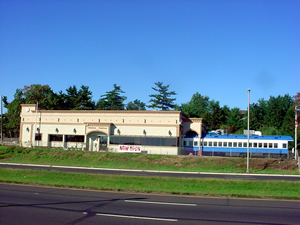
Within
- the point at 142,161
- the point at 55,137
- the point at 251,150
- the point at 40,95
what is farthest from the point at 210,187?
the point at 40,95

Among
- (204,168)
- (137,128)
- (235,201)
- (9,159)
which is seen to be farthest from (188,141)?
(235,201)

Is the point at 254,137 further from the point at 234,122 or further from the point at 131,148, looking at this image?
the point at 234,122

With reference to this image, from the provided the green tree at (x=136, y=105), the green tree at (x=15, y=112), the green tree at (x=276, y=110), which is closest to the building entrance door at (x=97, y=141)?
the green tree at (x=15, y=112)

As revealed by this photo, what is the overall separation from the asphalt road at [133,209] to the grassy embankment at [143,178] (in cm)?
221

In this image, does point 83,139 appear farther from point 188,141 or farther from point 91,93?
point 91,93

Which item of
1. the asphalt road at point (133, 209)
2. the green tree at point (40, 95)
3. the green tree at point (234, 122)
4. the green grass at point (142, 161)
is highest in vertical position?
the green tree at point (40, 95)

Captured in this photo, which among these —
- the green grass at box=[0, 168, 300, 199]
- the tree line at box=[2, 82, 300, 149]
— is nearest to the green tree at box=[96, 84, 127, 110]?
the tree line at box=[2, 82, 300, 149]

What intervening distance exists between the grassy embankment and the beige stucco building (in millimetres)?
6653

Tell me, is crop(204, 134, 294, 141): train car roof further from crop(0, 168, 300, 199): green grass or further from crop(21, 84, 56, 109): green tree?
crop(21, 84, 56, 109): green tree

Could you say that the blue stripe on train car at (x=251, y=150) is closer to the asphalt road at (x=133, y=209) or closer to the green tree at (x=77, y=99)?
the asphalt road at (x=133, y=209)

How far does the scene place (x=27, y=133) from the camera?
193 ft

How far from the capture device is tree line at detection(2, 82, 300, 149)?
8188 cm

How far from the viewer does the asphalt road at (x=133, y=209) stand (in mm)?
9953

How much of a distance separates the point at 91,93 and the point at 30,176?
240 ft
